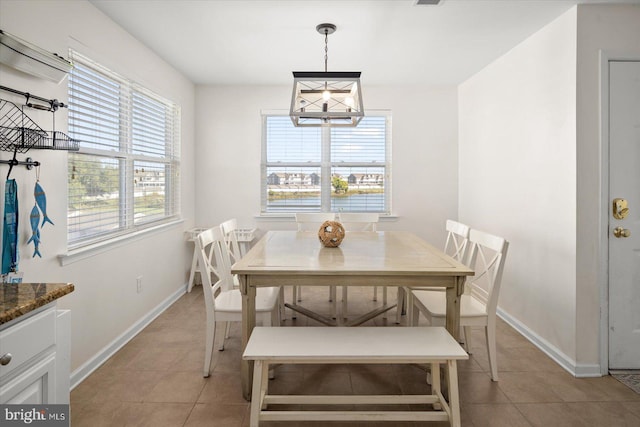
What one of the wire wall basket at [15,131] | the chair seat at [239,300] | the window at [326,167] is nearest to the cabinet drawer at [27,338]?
the wire wall basket at [15,131]

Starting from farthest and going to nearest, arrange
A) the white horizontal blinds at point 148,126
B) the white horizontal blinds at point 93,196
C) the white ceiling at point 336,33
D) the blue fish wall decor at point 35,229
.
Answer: the white horizontal blinds at point 148,126 → the white ceiling at point 336,33 → the white horizontal blinds at point 93,196 → the blue fish wall decor at point 35,229

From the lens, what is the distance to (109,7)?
277cm

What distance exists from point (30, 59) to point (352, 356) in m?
2.11

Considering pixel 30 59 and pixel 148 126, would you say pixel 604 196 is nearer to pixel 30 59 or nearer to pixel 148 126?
pixel 30 59

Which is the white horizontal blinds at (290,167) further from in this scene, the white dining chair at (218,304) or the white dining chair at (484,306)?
the white dining chair at (484,306)

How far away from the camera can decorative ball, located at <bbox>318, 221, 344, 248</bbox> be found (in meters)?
2.87

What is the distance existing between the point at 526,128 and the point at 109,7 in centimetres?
333

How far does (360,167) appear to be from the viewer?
5.07 meters

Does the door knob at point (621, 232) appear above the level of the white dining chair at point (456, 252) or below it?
above

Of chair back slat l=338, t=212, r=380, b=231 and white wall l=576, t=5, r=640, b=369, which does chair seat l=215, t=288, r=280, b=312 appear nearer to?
chair back slat l=338, t=212, r=380, b=231

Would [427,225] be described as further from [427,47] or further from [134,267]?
[134,267]

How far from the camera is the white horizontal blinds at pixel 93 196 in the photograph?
261cm

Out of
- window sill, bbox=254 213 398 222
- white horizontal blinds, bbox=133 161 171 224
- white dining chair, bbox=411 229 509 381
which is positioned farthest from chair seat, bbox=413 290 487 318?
white horizontal blinds, bbox=133 161 171 224

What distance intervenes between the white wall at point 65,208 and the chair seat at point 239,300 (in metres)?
0.87
